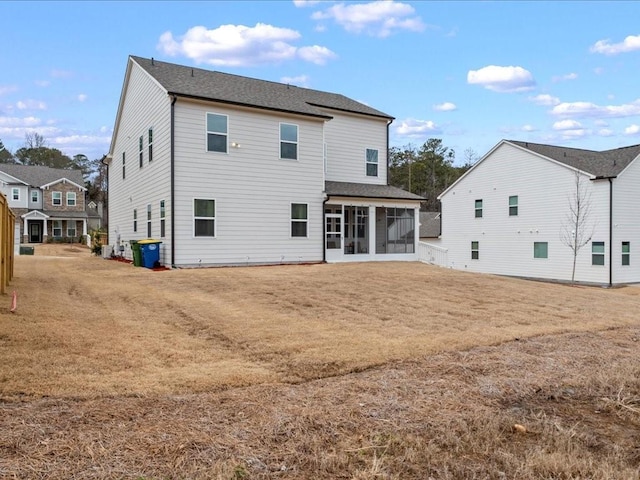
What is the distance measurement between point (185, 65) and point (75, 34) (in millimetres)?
4372

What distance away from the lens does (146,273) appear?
47.7 ft

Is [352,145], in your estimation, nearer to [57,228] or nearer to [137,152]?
[137,152]

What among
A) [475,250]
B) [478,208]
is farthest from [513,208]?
[475,250]

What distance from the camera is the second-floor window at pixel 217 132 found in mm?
16719

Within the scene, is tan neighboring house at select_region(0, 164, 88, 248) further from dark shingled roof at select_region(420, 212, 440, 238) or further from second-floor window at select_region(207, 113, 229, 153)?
second-floor window at select_region(207, 113, 229, 153)

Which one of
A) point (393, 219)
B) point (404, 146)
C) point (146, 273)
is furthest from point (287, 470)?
point (404, 146)

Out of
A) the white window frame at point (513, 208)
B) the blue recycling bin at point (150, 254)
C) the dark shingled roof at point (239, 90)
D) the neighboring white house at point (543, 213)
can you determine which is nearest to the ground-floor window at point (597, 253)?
the neighboring white house at point (543, 213)

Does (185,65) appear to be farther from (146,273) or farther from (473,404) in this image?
(473,404)

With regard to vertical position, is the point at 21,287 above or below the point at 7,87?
below

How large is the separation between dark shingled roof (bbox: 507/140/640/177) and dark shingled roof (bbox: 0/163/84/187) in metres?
41.7

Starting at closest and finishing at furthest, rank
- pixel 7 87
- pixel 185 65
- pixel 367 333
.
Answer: pixel 367 333 < pixel 185 65 < pixel 7 87

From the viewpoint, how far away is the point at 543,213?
86.2 feet

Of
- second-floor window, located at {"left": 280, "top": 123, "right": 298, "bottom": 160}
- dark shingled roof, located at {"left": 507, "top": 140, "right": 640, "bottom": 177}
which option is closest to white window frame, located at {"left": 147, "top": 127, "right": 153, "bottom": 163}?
second-floor window, located at {"left": 280, "top": 123, "right": 298, "bottom": 160}

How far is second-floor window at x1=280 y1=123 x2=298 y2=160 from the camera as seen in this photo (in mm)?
18219
